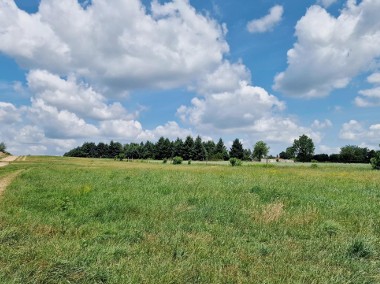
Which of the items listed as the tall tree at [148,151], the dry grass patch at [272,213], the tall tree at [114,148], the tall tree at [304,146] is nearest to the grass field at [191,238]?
the dry grass patch at [272,213]

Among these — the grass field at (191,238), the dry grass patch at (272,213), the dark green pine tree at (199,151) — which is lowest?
the grass field at (191,238)

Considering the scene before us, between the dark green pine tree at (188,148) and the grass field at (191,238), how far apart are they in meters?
126

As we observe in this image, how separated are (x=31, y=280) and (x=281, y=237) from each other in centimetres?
636

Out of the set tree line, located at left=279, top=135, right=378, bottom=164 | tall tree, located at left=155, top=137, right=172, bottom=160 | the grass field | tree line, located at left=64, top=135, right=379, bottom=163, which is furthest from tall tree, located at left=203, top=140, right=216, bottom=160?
the grass field

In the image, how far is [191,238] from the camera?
29.9ft

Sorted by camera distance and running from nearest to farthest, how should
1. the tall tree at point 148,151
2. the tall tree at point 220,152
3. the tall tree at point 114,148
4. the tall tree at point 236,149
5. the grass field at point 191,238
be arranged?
the grass field at point 191,238, the tall tree at point 236,149, the tall tree at point 220,152, the tall tree at point 148,151, the tall tree at point 114,148

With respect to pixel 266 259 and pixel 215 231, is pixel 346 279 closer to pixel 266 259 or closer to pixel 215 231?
pixel 266 259

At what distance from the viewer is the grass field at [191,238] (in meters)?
6.59

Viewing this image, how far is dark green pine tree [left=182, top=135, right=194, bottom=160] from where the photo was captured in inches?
5595

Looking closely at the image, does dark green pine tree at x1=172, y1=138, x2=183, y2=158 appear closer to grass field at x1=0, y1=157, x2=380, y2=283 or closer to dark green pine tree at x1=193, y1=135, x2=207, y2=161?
dark green pine tree at x1=193, y1=135, x2=207, y2=161

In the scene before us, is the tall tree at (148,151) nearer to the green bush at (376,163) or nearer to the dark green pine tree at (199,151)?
the dark green pine tree at (199,151)

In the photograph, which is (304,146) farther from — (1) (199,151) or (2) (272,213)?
(2) (272,213)

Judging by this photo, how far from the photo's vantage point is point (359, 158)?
154m

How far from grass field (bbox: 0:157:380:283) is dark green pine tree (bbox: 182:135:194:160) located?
12567 cm
